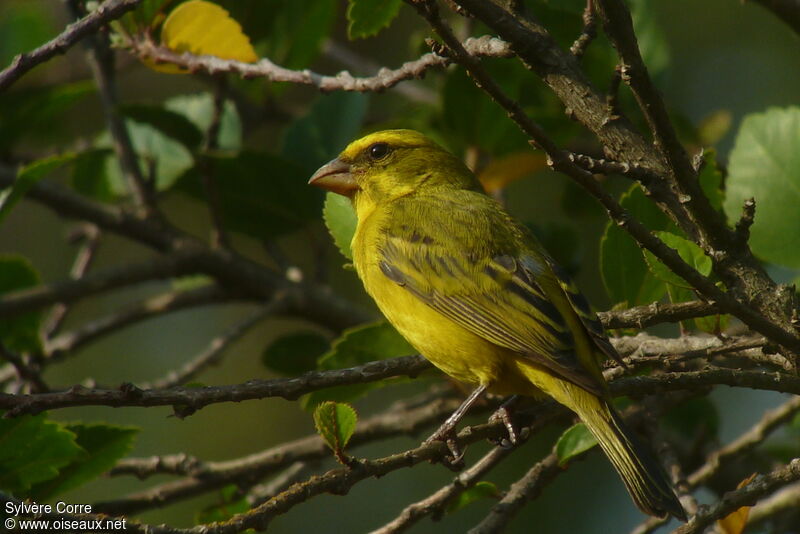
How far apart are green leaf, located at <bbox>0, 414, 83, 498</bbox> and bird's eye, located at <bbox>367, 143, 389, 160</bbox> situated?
203 cm

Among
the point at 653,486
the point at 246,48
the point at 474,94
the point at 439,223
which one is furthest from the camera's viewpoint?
the point at 474,94

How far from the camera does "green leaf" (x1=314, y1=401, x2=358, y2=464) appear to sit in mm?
2473

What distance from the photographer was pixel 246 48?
3.50m

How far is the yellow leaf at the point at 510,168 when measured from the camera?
4.37 meters

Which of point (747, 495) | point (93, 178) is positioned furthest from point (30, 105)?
point (747, 495)

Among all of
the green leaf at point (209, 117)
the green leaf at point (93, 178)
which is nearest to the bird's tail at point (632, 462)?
the green leaf at point (209, 117)

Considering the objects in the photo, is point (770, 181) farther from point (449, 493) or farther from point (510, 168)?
point (449, 493)

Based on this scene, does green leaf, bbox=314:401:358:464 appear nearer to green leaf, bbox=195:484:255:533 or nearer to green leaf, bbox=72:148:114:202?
green leaf, bbox=195:484:255:533

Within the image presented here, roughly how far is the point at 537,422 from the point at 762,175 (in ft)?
4.00

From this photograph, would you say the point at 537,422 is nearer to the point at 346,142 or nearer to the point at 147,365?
the point at 346,142

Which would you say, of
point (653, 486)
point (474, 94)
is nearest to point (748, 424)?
point (474, 94)

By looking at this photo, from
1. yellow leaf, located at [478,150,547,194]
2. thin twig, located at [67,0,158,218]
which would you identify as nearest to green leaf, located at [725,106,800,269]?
yellow leaf, located at [478,150,547,194]

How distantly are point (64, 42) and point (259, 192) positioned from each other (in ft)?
6.19

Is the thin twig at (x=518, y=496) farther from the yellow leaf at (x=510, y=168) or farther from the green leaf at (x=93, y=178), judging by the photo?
the green leaf at (x=93, y=178)
